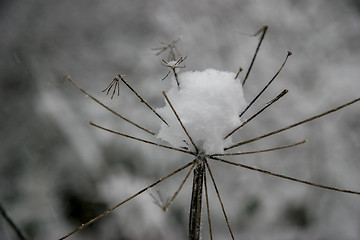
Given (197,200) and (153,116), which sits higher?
(153,116)

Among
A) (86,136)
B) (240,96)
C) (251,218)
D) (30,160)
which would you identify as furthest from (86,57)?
(251,218)

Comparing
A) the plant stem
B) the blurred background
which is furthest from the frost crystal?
the blurred background

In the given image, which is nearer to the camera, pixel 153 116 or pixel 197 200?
pixel 197 200

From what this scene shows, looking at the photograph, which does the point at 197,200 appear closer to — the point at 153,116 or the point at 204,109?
the point at 204,109

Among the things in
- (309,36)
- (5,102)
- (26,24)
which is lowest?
(309,36)

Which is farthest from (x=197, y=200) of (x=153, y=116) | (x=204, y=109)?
(x=153, y=116)

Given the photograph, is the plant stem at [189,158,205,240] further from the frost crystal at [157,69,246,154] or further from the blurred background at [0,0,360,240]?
the blurred background at [0,0,360,240]

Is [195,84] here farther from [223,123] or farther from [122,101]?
[122,101]
